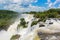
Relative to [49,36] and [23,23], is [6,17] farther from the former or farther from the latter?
[49,36]

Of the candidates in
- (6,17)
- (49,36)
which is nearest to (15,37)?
(6,17)

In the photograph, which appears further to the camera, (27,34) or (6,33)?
(6,33)

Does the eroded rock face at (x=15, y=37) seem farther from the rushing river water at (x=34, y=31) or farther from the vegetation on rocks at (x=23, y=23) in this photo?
the vegetation on rocks at (x=23, y=23)

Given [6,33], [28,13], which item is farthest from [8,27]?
[28,13]

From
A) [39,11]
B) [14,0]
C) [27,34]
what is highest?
[14,0]

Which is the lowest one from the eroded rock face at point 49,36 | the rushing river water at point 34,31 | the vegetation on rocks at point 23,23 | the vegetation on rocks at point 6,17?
the eroded rock face at point 49,36

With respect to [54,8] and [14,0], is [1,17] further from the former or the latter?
[54,8]

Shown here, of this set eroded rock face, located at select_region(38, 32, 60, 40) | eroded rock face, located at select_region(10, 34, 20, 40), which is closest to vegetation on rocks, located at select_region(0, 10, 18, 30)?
eroded rock face, located at select_region(10, 34, 20, 40)

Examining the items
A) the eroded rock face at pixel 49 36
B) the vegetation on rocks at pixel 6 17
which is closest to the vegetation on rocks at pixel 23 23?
the vegetation on rocks at pixel 6 17
